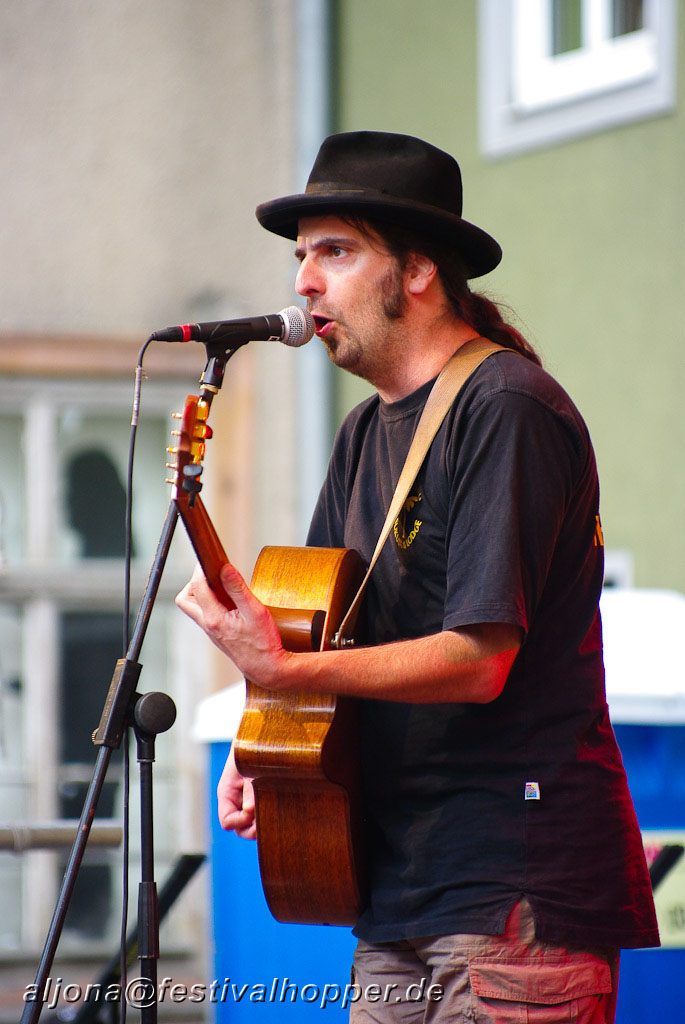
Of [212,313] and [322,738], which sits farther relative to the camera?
[212,313]

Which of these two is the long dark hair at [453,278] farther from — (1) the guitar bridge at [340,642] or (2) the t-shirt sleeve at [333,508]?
(1) the guitar bridge at [340,642]

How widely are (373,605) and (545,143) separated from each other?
10.7 ft

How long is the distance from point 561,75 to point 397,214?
325cm

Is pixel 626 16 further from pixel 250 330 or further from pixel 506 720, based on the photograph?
pixel 506 720

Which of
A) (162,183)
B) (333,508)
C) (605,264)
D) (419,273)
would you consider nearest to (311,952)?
(333,508)

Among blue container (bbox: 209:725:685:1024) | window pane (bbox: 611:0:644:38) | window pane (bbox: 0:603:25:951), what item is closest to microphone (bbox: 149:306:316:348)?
blue container (bbox: 209:725:685:1024)

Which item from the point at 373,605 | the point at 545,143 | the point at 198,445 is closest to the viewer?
the point at 198,445

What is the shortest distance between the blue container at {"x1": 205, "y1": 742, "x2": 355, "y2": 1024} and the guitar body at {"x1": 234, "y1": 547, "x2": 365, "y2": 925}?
77 centimetres

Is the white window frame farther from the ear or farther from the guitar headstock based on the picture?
the guitar headstock

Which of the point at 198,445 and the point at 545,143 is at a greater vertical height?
the point at 545,143

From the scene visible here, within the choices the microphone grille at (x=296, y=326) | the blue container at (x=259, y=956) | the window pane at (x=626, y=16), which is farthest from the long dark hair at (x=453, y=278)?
the window pane at (x=626, y=16)

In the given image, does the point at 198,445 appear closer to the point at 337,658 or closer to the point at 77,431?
the point at 337,658

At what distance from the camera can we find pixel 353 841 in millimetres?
2037

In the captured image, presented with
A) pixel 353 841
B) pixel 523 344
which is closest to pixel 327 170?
pixel 523 344
